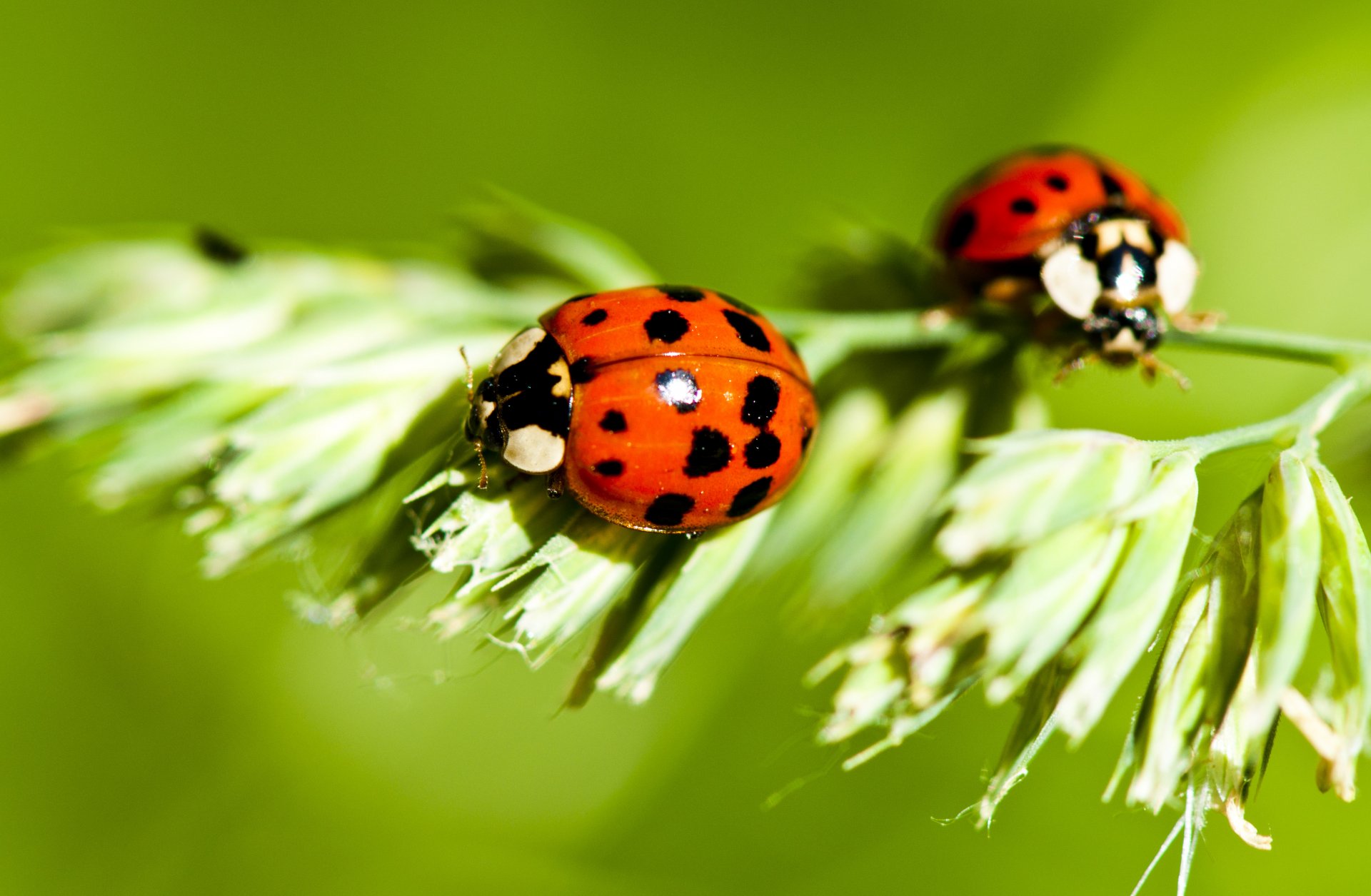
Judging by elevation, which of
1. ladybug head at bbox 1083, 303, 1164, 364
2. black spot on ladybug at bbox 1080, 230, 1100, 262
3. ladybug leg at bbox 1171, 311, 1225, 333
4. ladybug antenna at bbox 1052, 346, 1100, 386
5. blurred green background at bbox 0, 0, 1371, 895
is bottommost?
blurred green background at bbox 0, 0, 1371, 895

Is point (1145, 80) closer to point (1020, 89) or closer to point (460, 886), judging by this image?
point (1020, 89)

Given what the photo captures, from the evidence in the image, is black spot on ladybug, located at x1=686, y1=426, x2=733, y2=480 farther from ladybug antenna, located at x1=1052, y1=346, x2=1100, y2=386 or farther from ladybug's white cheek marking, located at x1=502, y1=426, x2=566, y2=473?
ladybug antenna, located at x1=1052, y1=346, x2=1100, y2=386

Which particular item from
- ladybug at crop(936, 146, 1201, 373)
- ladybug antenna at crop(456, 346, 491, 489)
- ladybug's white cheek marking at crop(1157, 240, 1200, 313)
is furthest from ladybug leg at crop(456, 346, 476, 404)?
ladybug's white cheek marking at crop(1157, 240, 1200, 313)

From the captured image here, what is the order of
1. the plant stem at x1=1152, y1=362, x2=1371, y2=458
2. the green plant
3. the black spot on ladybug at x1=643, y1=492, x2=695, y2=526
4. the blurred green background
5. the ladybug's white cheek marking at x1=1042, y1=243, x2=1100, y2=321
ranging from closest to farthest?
the green plant → the plant stem at x1=1152, y1=362, x2=1371, y2=458 → the black spot on ladybug at x1=643, y1=492, x2=695, y2=526 → the ladybug's white cheek marking at x1=1042, y1=243, x2=1100, y2=321 → the blurred green background

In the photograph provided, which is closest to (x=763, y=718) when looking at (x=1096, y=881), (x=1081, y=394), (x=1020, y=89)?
(x=1096, y=881)

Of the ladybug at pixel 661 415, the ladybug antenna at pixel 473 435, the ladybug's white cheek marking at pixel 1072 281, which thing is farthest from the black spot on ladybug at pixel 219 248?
the ladybug's white cheek marking at pixel 1072 281

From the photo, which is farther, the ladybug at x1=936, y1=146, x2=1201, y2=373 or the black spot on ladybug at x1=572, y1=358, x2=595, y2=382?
the ladybug at x1=936, y1=146, x2=1201, y2=373
